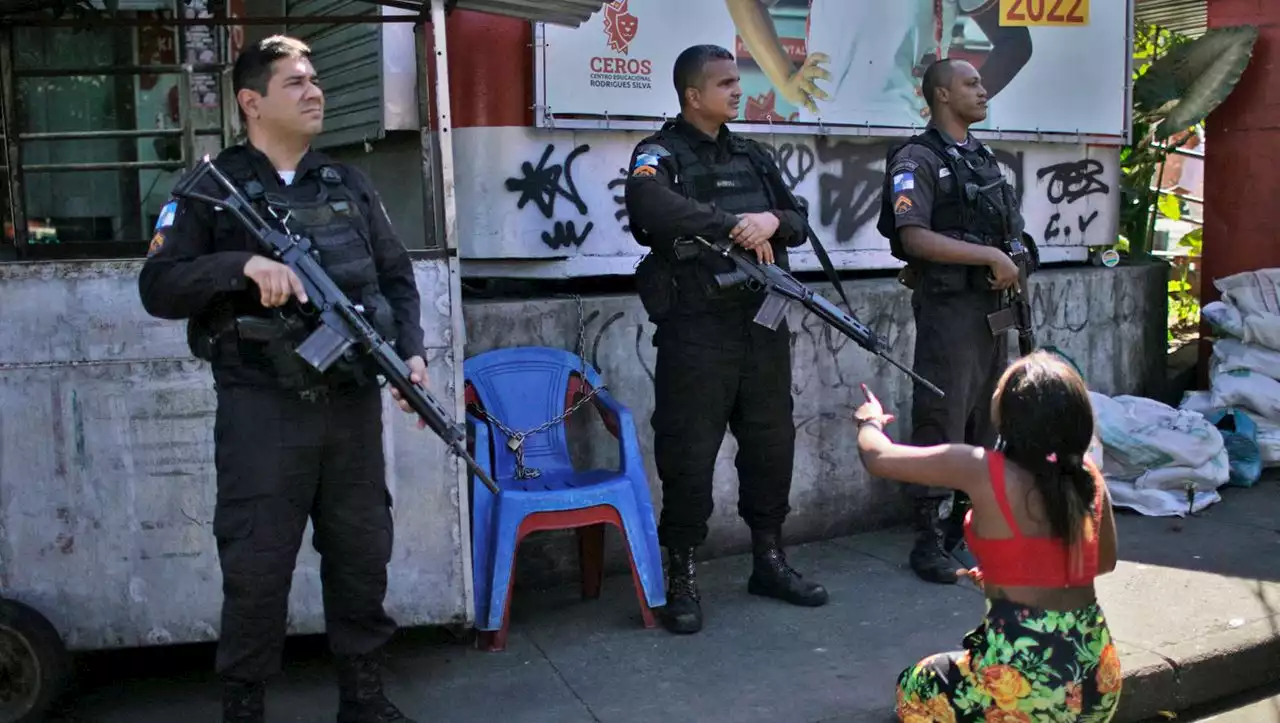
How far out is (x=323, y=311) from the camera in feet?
9.73

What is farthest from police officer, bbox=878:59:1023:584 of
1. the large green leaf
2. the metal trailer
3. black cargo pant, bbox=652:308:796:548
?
the large green leaf

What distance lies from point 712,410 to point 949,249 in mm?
1106

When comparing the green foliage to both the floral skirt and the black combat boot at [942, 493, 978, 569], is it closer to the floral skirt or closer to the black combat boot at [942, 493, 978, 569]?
the black combat boot at [942, 493, 978, 569]

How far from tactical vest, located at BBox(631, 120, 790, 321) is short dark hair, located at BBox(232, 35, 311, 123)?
1.47m

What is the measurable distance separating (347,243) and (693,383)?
5.04 ft

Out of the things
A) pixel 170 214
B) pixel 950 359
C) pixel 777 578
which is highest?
pixel 170 214

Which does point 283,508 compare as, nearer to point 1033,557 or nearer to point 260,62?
point 260,62

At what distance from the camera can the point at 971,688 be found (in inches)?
115

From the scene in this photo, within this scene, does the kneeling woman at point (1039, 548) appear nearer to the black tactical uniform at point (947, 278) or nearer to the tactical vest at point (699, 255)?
the tactical vest at point (699, 255)

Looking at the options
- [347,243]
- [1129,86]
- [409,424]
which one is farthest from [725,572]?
[1129,86]

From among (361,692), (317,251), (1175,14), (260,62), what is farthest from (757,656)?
(1175,14)

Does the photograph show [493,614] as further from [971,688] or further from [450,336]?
[971,688]

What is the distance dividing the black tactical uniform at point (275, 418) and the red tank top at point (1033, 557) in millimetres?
1550

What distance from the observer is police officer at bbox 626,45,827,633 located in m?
4.22
